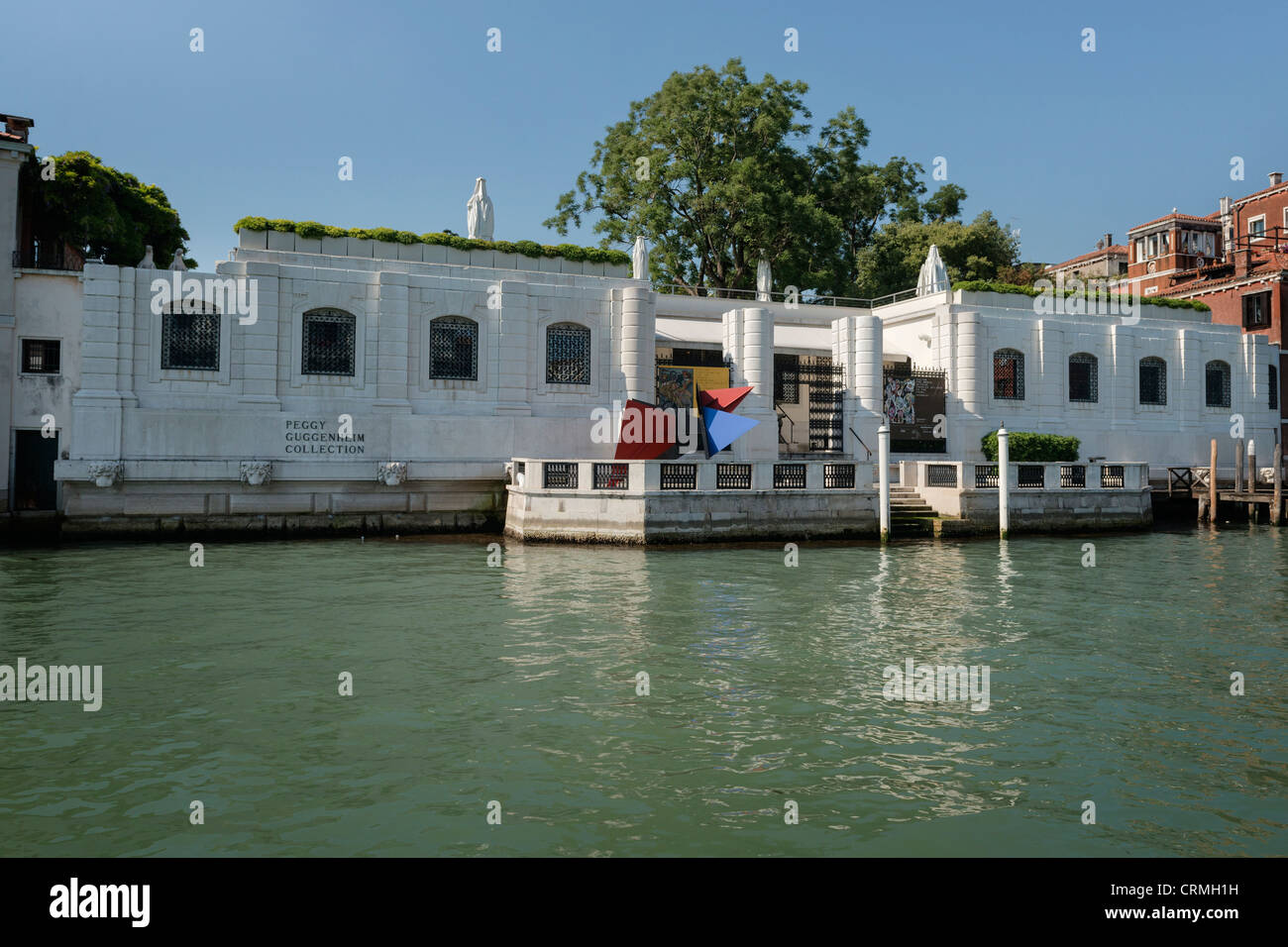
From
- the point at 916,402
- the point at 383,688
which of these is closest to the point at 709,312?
the point at 916,402

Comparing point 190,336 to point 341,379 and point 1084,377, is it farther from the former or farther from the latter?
point 1084,377

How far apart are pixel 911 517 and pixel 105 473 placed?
66.1 feet

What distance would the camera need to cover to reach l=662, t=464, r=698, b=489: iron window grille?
2178 cm

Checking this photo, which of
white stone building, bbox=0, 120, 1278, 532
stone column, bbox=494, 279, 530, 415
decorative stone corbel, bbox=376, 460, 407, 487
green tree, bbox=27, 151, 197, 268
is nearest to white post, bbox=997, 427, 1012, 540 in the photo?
white stone building, bbox=0, 120, 1278, 532

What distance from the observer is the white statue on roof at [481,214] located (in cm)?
2753

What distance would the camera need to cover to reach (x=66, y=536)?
21.6 meters

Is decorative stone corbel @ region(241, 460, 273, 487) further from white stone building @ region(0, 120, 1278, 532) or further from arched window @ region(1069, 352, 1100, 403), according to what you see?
arched window @ region(1069, 352, 1100, 403)

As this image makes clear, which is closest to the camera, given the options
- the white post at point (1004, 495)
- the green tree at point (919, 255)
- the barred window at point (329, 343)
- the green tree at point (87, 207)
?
the white post at point (1004, 495)

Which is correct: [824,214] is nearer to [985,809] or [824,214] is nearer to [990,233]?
[990,233]

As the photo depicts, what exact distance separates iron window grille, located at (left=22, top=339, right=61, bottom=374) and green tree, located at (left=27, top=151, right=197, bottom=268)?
231 inches

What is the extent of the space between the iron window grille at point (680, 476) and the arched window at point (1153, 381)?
2146 cm

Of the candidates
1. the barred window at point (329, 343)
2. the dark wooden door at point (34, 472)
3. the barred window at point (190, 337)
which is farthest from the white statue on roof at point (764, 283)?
the dark wooden door at point (34, 472)

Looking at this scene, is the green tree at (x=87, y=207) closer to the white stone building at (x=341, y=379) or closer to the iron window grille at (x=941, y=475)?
the white stone building at (x=341, y=379)

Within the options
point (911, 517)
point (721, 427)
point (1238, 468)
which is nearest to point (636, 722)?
point (721, 427)
